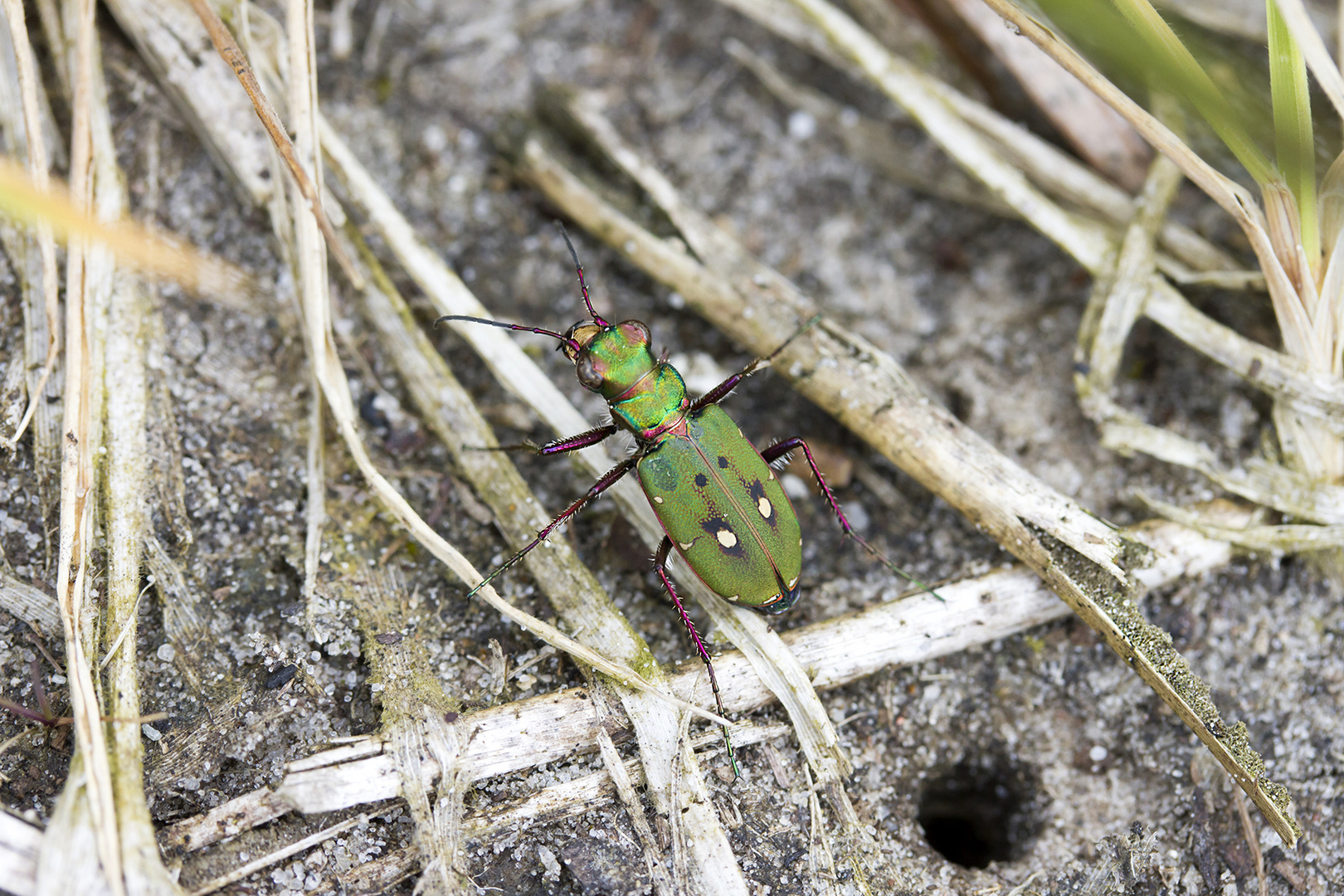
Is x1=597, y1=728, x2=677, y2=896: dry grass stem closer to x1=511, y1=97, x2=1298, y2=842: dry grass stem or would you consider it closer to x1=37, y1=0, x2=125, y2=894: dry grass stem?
x1=37, y1=0, x2=125, y2=894: dry grass stem

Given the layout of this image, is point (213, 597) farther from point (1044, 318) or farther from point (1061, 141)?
point (1061, 141)

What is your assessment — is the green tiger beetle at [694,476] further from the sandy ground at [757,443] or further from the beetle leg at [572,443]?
the sandy ground at [757,443]

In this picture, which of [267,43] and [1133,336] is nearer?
[267,43]

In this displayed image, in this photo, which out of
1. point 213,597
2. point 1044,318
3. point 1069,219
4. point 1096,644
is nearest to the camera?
point 213,597

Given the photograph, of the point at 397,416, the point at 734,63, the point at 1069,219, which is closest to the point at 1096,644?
the point at 1069,219

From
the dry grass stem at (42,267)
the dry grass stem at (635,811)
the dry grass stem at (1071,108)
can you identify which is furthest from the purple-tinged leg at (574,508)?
the dry grass stem at (1071,108)

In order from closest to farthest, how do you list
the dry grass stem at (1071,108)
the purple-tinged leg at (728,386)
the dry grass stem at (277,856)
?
the dry grass stem at (277,856)
the purple-tinged leg at (728,386)
the dry grass stem at (1071,108)
